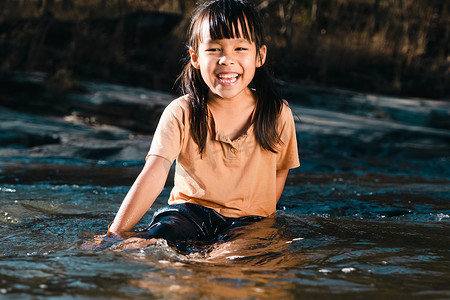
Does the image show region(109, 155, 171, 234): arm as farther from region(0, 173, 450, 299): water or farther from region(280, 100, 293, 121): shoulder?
region(280, 100, 293, 121): shoulder

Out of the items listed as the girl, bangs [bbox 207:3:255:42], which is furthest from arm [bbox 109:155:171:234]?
bangs [bbox 207:3:255:42]

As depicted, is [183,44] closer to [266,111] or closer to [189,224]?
[266,111]

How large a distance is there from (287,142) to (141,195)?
2.70 feet

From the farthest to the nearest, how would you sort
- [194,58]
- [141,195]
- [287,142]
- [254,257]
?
[287,142], [194,58], [141,195], [254,257]

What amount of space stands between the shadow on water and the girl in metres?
0.16

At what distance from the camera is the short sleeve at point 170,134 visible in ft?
8.80

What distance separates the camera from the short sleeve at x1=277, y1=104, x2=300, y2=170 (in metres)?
2.98

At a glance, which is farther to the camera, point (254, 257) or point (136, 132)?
point (136, 132)

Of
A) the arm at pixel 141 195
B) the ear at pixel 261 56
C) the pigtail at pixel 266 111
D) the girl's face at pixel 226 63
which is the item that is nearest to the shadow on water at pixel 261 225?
the arm at pixel 141 195

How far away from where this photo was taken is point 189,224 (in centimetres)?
261

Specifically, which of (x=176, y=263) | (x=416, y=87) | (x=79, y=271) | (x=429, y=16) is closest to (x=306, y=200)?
(x=176, y=263)

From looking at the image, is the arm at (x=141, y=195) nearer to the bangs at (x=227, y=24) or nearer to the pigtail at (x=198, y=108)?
the pigtail at (x=198, y=108)

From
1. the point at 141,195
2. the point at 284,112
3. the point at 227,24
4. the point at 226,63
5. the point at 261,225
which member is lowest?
the point at 261,225

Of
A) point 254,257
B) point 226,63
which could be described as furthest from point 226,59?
point 254,257
